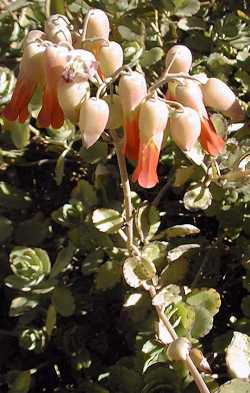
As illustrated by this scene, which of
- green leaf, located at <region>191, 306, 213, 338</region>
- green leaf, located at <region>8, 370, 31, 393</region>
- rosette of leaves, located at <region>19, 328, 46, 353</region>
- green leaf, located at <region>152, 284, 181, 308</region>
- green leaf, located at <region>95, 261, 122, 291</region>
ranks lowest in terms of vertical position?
green leaf, located at <region>8, 370, 31, 393</region>

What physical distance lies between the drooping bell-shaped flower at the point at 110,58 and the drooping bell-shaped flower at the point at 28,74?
0.08m

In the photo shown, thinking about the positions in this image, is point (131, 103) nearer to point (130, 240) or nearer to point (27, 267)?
point (130, 240)

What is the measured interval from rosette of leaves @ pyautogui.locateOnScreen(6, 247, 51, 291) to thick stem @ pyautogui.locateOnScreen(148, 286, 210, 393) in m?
0.24

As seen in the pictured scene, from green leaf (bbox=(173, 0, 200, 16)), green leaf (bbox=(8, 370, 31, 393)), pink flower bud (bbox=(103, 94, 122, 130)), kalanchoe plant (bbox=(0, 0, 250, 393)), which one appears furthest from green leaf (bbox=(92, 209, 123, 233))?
green leaf (bbox=(173, 0, 200, 16))

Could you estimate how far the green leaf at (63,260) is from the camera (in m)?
1.48

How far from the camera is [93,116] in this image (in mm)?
1105

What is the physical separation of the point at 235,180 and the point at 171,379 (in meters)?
0.30

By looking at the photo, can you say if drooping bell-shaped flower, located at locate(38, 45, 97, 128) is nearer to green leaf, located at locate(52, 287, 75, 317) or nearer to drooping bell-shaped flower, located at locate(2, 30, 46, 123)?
drooping bell-shaped flower, located at locate(2, 30, 46, 123)

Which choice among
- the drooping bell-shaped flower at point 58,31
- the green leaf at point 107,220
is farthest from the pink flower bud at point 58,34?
the green leaf at point 107,220

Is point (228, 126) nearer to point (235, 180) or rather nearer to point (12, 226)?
point (235, 180)

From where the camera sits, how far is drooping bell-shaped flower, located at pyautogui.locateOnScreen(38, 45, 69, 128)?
1.09 metres

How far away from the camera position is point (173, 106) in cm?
117

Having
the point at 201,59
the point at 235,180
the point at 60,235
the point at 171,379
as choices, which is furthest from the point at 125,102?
the point at 60,235

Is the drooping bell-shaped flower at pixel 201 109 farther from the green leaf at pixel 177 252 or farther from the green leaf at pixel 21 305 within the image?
the green leaf at pixel 21 305
